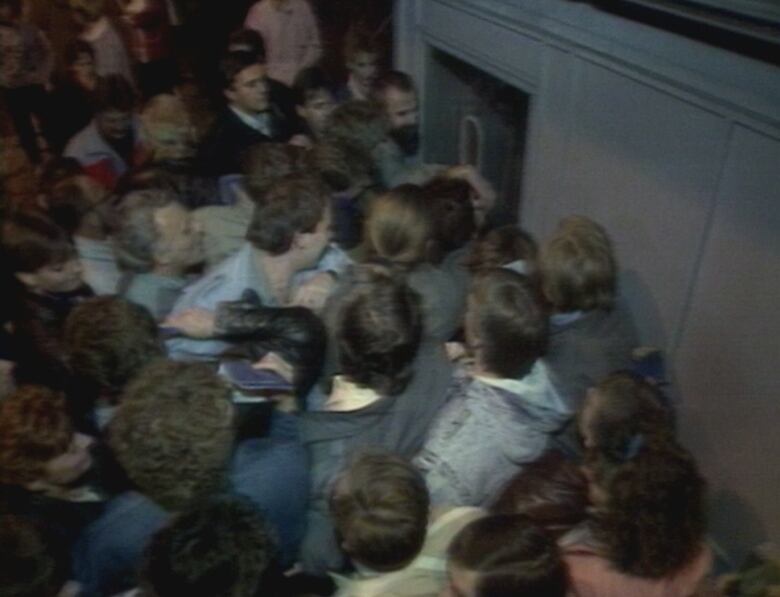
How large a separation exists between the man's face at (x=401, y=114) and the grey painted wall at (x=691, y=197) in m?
0.69

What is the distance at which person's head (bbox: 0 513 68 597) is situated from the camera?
4.63 ft

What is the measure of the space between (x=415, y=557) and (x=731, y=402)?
1282 mm

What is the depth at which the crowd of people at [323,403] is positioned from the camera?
150cm

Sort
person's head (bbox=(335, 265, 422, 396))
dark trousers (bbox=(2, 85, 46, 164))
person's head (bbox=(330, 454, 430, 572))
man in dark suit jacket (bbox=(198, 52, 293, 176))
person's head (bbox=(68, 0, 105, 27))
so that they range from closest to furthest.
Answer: person's head (bbox=(330, 454, 430, 572)) → person's head (bbox=(335, 265, 422, 396)) → man in dark suit jacket (bbox=(198, 52, 293, 176)) → person's head (bbox=(68, 0, 105, 27)) → dark trousers (bbox=(2, 85, 46, 164))

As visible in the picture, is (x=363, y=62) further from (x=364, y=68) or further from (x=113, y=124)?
(x=113, y=124)

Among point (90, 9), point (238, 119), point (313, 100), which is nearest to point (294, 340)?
point (238, 119)

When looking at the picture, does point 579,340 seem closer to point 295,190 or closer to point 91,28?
point 295,190

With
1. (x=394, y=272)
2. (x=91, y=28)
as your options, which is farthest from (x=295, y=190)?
(x=91, y=28)

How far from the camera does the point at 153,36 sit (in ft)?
18.1

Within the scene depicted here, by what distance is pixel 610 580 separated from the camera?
1.53m

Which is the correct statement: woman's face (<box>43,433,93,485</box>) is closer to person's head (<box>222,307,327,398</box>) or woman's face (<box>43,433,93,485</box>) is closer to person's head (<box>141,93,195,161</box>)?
person's head (<box>222,307,327,398</box>)

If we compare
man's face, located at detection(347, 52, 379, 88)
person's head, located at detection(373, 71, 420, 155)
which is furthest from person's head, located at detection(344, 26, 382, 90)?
person's head, located at detection(373, 71, 420, 155)

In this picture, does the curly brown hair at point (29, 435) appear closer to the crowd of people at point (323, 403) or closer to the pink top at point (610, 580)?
the crowd of people at point (323, 403)

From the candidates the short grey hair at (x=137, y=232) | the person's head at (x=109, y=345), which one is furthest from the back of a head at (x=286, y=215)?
the person's head at (x=109, y=345)
